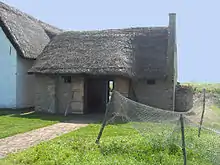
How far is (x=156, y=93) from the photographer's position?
1788 centimetres

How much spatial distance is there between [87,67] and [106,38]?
3172mm

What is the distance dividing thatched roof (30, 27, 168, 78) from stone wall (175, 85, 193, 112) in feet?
7.58

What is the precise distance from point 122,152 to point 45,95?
1064 centimetres

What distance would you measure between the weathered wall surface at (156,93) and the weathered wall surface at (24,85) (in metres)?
6.98

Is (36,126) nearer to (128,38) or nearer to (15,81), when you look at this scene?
(15,81)

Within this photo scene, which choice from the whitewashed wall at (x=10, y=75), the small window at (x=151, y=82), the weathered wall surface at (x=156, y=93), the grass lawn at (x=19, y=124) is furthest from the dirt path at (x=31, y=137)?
the whitewashed wall at (x=10, y=75)

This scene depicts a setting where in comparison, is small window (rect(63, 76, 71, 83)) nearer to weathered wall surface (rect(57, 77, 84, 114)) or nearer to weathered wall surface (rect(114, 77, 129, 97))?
weathered wall surface (rect(57, 77, 84, 114))

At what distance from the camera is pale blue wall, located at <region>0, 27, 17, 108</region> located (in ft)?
62.1

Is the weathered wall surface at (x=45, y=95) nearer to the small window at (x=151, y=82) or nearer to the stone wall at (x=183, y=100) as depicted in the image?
the small window at (x=151, y=82)

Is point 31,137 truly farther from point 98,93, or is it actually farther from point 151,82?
point 98,93

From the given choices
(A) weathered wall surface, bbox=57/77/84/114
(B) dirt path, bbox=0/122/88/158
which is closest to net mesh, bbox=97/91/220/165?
(B) dirt path, bbox=0/122/88/158

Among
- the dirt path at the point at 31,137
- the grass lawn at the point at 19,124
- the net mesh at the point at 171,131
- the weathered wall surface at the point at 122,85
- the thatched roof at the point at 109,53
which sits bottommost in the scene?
the dirt path at the point at 31,137

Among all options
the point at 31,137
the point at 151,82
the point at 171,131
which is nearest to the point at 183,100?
the point at 151,82

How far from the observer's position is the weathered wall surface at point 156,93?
17.7m
